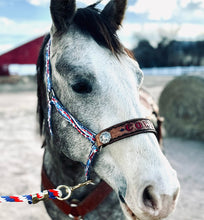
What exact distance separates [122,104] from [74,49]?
437mm

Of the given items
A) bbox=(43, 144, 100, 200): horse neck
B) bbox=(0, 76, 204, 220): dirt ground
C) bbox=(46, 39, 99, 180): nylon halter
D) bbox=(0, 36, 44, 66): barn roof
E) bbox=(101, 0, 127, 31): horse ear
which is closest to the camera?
bbox=(46, 39, 99, 180): nylon halter

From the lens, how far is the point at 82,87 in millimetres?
1211

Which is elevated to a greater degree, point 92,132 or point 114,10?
point 114,10

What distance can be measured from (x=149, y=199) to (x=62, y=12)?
111cm

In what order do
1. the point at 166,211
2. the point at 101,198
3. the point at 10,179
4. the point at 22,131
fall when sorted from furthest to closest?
the point at 22,131
the point at 10,179
the point at 101,198
the point at 166,211

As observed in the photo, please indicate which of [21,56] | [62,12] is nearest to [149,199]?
[62,12]

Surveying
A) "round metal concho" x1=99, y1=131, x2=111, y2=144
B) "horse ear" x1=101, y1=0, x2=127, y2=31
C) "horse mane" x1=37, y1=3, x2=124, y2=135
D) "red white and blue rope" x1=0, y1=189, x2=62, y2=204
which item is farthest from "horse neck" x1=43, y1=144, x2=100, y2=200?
"horse ear" x1=101, y1=0, x2=127, y2=31

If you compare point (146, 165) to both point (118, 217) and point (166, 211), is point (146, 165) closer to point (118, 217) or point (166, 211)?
point (166, 211)

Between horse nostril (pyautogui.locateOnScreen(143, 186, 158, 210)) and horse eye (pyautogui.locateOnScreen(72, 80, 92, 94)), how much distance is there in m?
0.57

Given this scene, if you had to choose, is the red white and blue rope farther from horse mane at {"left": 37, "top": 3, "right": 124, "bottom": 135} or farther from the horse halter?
horse mane at {"left": 37, "top": 3, "right": 124, "bottom": 135}

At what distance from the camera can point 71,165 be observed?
1575mm

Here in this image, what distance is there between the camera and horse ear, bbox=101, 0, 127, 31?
4.79ft

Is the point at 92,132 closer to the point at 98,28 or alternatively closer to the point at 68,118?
the point at 68,118

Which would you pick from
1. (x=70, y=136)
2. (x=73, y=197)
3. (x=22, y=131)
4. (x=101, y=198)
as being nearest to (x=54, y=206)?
(x=73, y=197)
